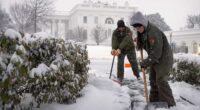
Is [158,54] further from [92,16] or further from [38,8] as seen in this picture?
[92,16]

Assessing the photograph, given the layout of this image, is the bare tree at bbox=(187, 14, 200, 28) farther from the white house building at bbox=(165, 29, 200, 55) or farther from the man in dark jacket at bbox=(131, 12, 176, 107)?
the man in dark jacket at bbox=(131, 12, 176, 107)

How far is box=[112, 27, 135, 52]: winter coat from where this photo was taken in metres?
8.64

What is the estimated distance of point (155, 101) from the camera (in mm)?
6262

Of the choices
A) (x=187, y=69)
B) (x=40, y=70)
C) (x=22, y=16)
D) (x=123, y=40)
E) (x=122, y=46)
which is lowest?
(x=187, y=69)

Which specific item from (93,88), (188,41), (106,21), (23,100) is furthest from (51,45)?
(106,21)

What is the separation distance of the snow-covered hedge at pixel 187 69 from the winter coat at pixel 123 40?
1154mm

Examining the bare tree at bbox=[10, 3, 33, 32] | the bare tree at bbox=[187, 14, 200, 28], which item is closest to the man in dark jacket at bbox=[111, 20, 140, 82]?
the bare tree at bbox=[10, 3, 33, 32]

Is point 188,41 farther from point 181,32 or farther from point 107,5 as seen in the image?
point 107,5

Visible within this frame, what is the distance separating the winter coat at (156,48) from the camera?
18.5ft

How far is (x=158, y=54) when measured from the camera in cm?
564

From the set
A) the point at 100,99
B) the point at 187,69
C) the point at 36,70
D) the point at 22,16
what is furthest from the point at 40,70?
the point at 22,16

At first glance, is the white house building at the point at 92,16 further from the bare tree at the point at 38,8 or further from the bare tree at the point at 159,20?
the bare tree at the point at 38,8

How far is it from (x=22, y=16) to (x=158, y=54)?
1729 inches

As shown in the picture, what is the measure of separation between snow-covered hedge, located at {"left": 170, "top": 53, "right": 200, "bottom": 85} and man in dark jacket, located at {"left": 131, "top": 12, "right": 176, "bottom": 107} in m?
2.51
